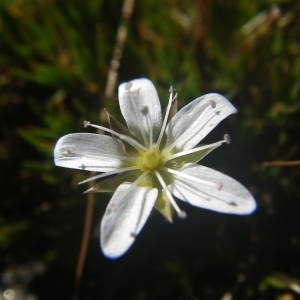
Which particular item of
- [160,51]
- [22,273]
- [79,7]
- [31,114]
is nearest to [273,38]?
[160,51]

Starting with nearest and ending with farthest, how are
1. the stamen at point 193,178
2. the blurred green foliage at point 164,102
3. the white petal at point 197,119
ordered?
the stamen at point 193,178
the white petal at point 197,119
the blurred green foliage at point 164,102

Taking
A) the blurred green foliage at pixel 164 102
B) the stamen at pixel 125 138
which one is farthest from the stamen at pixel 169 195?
the blurred green foliage at pixel 164 102

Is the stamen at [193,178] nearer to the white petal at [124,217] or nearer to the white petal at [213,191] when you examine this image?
the white petal at [213,191]

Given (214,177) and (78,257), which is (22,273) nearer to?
(78,257)

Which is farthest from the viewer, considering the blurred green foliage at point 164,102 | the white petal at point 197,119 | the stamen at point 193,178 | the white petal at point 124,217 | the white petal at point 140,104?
the blurred green foliage at point 164,102

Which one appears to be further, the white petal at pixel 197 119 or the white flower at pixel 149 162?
the white petal at pixel 197 119

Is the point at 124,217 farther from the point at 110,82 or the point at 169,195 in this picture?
the point at 110,82
